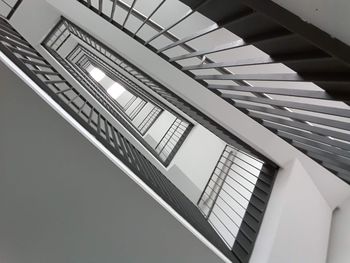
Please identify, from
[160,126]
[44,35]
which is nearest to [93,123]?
[44,35]

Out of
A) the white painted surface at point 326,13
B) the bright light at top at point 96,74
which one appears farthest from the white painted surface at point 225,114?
the bright light at top at point 96,74

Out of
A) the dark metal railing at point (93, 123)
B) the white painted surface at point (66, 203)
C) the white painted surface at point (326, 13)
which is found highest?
the white painted surface at point (326, 13)

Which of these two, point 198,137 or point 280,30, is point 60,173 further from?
point 198,137

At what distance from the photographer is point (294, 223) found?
2.17 m

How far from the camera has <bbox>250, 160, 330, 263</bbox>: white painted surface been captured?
2043mm

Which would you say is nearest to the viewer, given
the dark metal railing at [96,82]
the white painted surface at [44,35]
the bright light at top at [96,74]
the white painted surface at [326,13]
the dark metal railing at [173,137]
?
the white painted surface at [326,13]

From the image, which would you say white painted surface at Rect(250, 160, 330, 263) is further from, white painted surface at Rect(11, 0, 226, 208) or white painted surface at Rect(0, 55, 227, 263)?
white painted surface at Rect(11, 0, 226, 208)

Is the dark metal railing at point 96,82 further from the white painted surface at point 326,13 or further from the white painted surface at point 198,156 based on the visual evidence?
the white painted surface at point 326,13

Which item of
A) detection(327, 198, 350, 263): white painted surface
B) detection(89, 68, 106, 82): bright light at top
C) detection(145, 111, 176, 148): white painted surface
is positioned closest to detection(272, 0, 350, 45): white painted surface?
detection(327, 198, 350, 263): white painted surface

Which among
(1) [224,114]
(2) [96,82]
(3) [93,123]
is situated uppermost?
(1) [224,114]

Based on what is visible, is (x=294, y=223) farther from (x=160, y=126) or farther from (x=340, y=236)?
(x=160, y=126)

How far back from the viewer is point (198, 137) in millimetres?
5074

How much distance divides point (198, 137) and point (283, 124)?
10.7 ft

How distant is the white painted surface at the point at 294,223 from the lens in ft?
6.70
